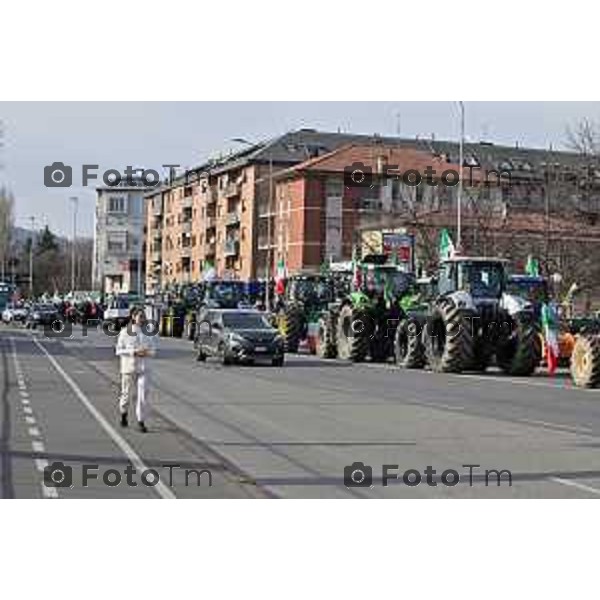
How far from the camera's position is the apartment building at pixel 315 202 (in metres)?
62.9

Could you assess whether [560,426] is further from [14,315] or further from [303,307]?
[14,315]

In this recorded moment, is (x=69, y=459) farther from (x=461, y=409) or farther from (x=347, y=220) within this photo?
(x=347, y=220)

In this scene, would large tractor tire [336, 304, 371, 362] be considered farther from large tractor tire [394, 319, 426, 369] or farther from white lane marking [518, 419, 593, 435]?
white lane marking [518, 419, 593, 435]

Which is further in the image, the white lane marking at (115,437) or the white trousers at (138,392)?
the white trousers at (138,392)

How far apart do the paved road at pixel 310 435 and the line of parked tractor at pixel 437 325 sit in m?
1.98

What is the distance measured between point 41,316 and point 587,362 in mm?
52393

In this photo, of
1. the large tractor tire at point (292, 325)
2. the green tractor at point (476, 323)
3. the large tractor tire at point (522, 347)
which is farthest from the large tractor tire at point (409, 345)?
the large tractor tire at point (292, 325)

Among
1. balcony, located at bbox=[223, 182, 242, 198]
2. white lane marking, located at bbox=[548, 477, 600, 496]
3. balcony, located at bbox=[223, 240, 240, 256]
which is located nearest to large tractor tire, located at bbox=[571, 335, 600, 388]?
white lane marking, located at bbox=[548, 477, 600, 496]

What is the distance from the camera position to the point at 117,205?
317 ft

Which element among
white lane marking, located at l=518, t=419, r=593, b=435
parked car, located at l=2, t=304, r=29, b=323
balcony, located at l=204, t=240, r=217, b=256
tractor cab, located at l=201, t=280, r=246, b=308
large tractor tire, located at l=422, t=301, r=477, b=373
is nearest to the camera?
white lane marking, located at l=518, t=419, r=593, b=435

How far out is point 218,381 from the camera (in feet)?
95.5

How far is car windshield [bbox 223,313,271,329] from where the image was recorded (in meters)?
37.3

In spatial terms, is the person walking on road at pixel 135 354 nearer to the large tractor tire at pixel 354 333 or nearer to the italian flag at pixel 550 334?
the italian flag at pixel 550 334

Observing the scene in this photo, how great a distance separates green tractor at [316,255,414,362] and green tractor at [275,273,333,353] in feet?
23.9
